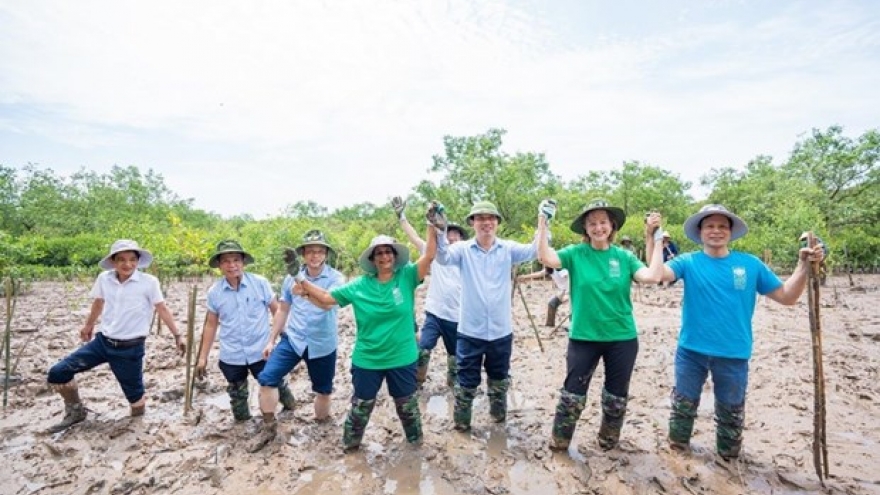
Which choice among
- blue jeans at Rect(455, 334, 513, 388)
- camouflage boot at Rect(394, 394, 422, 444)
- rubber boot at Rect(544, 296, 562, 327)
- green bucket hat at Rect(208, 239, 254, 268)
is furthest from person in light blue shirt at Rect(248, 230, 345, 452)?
rubber boot at Rect(544, 296, 562, 327)

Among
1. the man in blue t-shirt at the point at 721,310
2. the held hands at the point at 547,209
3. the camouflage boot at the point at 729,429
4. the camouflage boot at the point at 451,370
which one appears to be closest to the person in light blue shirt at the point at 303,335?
the camouflage boot at the point at 451,370

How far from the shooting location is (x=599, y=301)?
3.53 m

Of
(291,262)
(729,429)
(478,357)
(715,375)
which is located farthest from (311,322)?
(729,429)

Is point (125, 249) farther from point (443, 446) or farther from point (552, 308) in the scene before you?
point (552, 308)

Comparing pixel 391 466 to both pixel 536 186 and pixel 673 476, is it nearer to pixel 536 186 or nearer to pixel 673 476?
pixel 673 476

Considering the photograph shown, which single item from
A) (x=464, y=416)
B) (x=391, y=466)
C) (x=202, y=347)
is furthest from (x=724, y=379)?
(x=202, y=347)

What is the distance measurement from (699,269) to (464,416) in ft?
7.99

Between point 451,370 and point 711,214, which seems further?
point 451,370

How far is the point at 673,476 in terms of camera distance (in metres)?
3.51

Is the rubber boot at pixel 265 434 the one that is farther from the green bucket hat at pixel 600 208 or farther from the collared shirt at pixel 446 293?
the green bucket hat at pixel 600 208

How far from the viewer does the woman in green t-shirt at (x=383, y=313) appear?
3.64 meters

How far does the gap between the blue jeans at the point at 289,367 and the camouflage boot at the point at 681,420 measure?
3.08 m

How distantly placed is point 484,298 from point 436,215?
1.05 meters

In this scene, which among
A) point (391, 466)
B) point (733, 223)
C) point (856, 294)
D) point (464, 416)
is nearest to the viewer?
point (733, 223)
